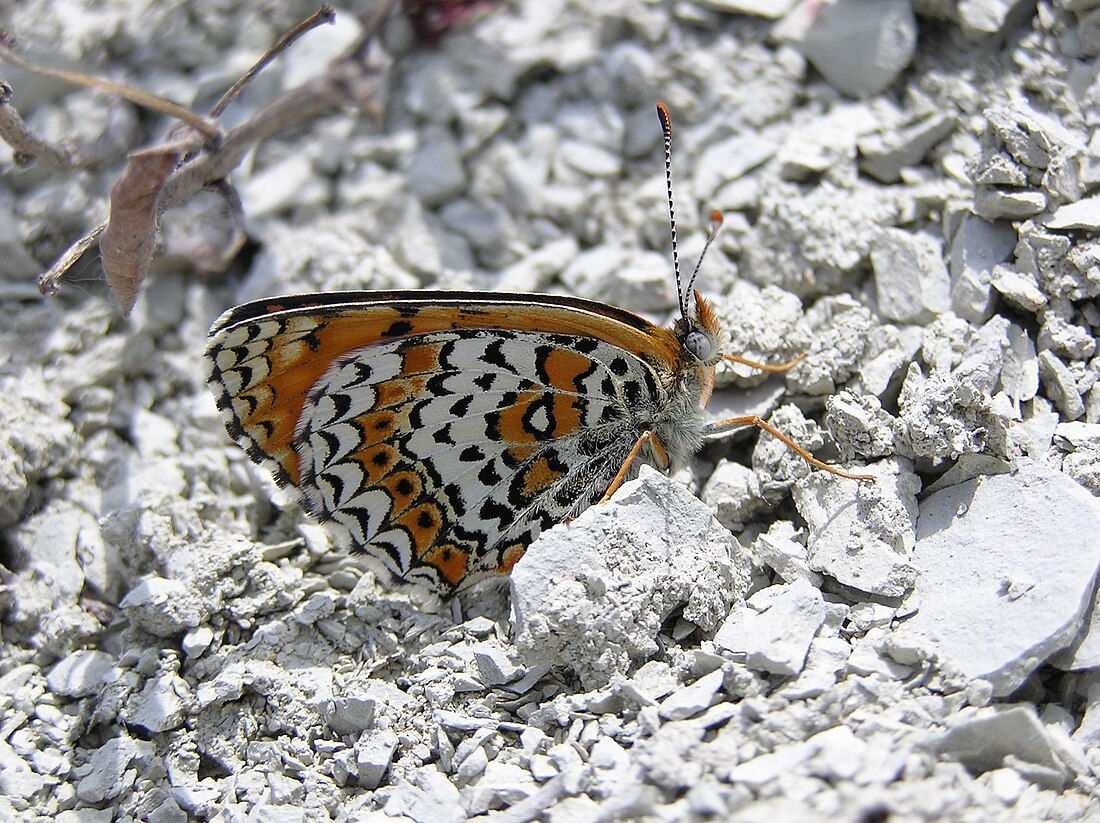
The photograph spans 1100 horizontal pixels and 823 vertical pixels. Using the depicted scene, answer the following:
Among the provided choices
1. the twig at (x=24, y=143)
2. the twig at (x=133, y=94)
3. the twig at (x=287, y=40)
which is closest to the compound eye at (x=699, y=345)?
the twig at (x=287, y=40)

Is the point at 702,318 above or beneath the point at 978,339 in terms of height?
above

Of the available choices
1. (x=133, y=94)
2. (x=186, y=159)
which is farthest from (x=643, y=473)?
(x=186, y=159)

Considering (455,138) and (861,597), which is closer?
(861,597)

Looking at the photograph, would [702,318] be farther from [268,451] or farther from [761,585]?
[268,451]

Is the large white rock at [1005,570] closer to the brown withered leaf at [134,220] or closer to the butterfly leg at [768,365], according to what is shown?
the butterfly leg at [768,365]

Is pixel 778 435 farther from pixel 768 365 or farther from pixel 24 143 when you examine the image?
pixel 24 143

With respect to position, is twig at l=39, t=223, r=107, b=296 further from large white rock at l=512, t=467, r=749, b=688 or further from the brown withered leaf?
large white rock at l=512, t=467, r=749, b=688

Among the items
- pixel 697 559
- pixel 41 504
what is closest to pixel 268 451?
pixel 41 504
